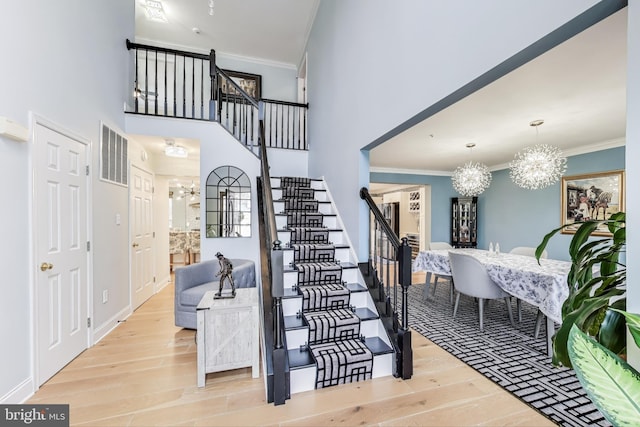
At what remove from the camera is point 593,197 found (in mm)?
4453

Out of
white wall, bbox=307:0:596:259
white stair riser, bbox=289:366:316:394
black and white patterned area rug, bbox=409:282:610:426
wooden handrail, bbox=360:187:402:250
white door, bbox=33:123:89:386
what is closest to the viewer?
white wall, bbox=307:0:596:259

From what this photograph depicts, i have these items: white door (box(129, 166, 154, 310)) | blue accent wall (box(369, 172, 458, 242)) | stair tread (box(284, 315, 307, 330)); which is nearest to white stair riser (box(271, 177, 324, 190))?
white door (box(129, 166, 154, 310))

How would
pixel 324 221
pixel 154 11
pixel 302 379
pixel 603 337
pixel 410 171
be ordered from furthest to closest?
pixel 410 171 → pixel 154 11 → pixel 324 221 → pixel 302 379 → pixel 603 337

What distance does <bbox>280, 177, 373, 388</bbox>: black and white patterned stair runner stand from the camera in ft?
7.02

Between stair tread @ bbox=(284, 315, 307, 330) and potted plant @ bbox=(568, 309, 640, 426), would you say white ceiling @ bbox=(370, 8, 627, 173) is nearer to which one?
potted plant @ bbox=(568, 309, 640, 426)

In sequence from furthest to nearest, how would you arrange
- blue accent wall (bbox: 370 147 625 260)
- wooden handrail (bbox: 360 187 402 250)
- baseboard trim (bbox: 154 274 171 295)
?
1. baseboard trim (bbox: 154 274 171 295)
2. blue accent wall (bbox: 370 147 625 260)
3. wooden handrail (bbox: 360 187 402 250)

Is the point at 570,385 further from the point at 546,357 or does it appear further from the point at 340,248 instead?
the point at 340,248

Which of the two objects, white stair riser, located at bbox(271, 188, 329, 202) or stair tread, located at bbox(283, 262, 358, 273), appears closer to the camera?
stair tread, located at bbox(283, 262, 358, 273)

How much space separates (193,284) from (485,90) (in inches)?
146

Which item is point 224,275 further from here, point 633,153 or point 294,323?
point 633,153

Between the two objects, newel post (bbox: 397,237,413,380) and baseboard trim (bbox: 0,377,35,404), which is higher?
newel post (bbox: 397,237,413,380)

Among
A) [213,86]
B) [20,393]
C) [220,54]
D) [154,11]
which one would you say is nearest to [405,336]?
[20,393]

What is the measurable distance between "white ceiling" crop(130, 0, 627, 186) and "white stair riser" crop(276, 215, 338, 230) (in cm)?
155

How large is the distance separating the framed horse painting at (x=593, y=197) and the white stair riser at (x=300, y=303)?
3556mm
